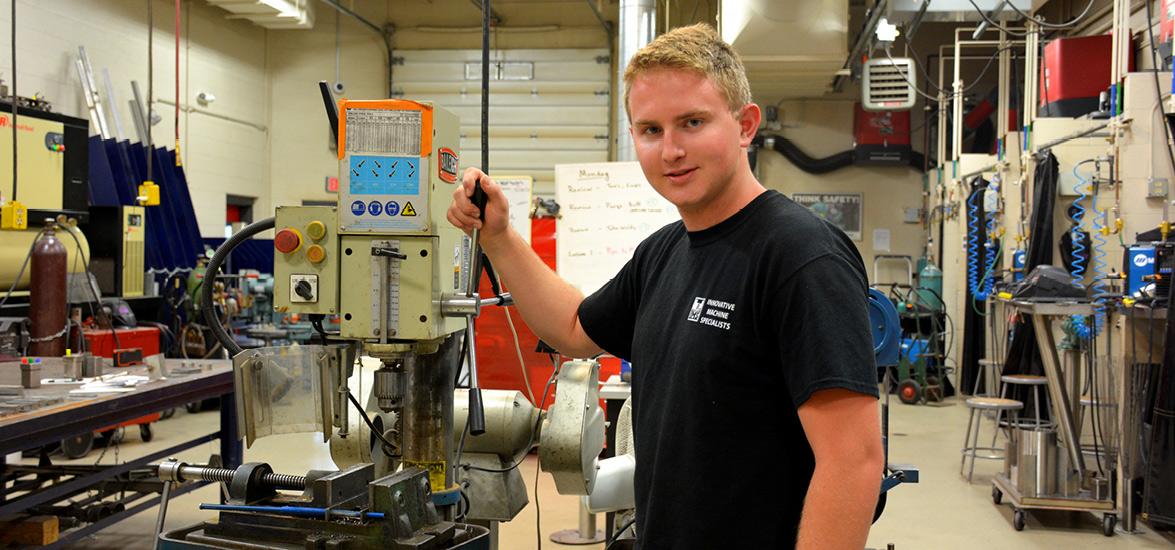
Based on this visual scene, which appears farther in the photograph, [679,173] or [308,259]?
[308,259]

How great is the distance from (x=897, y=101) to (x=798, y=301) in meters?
7.54

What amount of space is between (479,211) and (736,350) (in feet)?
1.88

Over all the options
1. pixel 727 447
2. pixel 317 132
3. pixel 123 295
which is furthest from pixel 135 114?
pixel 727 447

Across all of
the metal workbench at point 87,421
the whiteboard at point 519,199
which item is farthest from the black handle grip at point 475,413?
the whiteboard at point 519,199

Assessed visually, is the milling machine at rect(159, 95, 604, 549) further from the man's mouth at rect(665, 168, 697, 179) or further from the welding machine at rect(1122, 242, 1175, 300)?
the welding machine at rect(1122, 242, 1175, 300)

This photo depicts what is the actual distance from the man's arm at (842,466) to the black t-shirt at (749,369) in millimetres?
24

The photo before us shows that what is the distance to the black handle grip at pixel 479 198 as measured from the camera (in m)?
1.56

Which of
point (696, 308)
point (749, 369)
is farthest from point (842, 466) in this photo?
point (696, 308)

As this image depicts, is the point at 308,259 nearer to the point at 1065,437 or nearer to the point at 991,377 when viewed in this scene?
the point at 1065,437

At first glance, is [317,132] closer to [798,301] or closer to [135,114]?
[135,114]

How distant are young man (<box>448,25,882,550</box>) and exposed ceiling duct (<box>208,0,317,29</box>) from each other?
8310 millimetres

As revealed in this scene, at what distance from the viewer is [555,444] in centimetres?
228

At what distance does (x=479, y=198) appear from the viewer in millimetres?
1570

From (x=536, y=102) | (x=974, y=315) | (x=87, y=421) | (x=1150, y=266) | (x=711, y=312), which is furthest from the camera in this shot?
(x=536, y=102)
